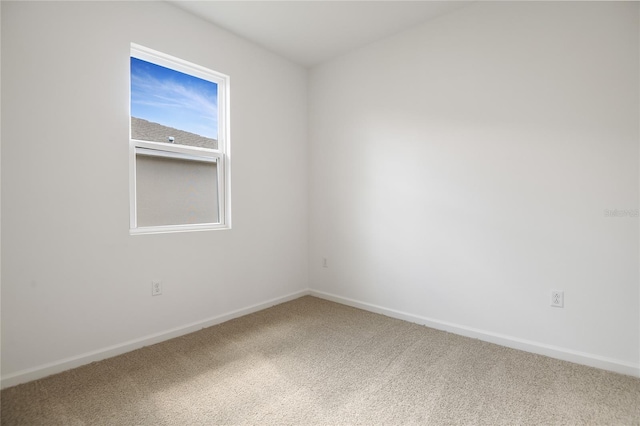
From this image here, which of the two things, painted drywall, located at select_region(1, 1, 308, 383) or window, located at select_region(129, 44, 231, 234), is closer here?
painted drywall, located at select_region(1, 1, 308, 383)

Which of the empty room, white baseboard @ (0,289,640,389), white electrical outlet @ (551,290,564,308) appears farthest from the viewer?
white electrical outlet @ (551,290,564,308)

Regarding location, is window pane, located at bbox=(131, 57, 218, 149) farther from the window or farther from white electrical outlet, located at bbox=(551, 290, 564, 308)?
white electrical outlet, located at bbox=(551, 290, 564, 308)

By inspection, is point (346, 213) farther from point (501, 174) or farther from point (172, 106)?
point (172, 106)

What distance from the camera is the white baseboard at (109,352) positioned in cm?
193

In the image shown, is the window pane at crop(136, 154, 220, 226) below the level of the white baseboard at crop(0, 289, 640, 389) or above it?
above

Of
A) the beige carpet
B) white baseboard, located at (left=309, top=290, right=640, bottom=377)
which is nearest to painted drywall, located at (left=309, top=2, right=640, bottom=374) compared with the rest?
white baseboard, located at (left=309, top=290, right=640, bottom=377)

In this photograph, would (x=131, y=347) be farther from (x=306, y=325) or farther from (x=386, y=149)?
(x=386, y=149)

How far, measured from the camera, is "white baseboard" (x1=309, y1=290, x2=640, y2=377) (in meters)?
2.08

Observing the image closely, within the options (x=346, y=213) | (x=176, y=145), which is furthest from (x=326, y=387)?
(x=176, y=145)

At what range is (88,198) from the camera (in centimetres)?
218

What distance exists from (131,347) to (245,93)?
241 centimetres

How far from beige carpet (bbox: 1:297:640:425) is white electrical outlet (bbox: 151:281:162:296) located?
0.40 metres

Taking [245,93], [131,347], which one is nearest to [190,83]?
[245,93]

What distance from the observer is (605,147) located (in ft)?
6.91
